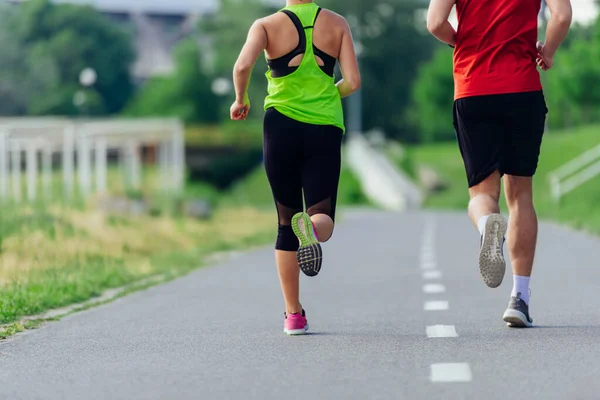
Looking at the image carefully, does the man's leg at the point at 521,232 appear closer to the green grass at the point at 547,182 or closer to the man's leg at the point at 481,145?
the man's leg at the point at 481,145

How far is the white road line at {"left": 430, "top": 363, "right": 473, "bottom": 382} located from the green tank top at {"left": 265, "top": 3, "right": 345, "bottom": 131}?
Answer: 1936 mm

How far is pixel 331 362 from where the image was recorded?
6.64 m

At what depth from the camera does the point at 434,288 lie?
37.6 ft

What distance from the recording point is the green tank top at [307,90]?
25.7 feet

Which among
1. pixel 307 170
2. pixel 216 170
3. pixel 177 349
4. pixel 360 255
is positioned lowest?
pixel 216 170

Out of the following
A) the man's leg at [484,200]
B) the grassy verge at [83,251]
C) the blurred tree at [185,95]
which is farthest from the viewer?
the blurred tree at [185,95]

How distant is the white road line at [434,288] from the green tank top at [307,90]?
3.53 metres

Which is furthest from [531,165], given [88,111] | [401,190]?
[88,111]

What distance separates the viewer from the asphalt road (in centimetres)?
588

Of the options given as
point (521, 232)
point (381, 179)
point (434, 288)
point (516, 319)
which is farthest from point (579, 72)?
point (516, 319)

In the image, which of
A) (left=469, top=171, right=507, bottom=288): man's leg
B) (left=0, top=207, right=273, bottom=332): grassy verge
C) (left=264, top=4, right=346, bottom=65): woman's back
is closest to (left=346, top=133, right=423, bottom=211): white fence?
(left=0, top=207, right=273, bottom=332): grassy verge

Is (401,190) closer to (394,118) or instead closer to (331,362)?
(394,118)

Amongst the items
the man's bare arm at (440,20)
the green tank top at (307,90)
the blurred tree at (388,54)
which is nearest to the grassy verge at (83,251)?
the green tank top at (307,90)

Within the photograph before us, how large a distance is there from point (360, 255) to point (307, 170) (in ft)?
31.3
